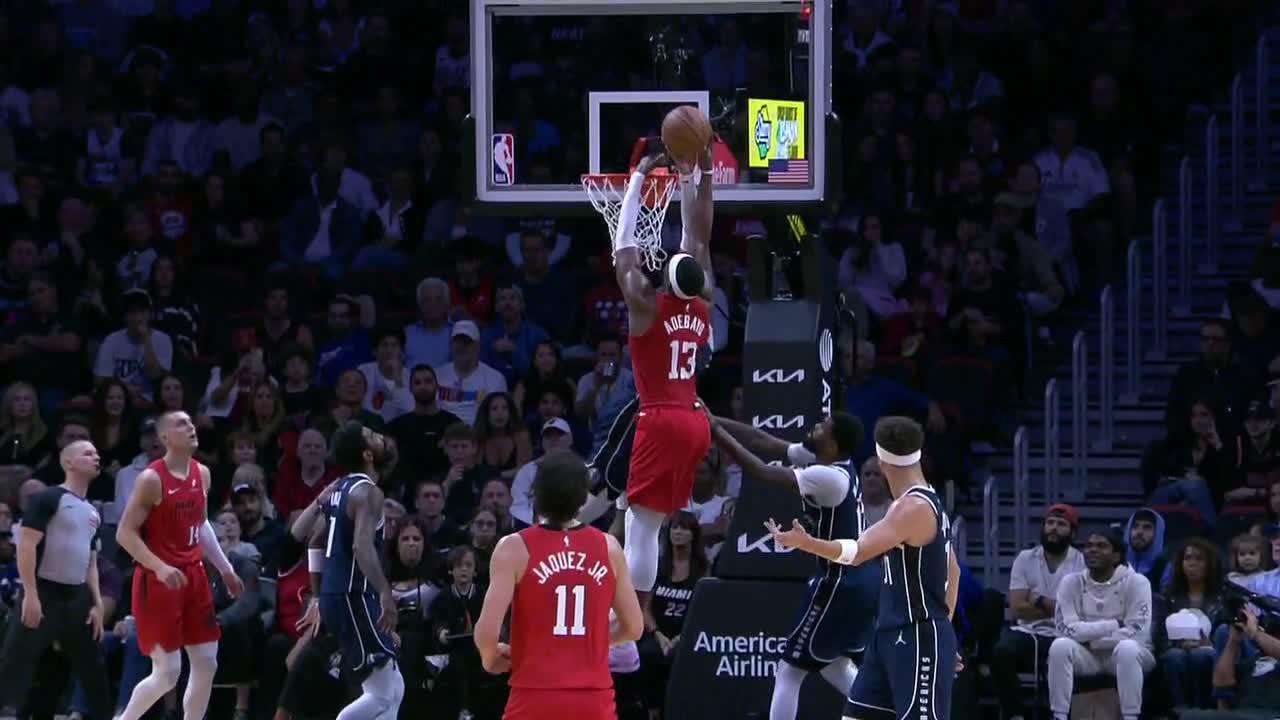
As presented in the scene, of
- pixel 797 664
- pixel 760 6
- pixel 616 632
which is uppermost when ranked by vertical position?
pixel 760 6

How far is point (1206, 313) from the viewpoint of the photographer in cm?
1702

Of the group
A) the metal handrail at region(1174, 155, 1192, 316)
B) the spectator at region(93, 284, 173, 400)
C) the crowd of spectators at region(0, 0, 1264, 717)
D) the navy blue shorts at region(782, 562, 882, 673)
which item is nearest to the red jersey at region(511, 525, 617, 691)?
the navy blue shorts at region(782, 562, 882, 673)

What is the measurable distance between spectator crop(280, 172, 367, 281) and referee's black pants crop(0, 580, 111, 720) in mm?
4843

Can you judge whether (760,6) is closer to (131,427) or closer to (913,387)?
(913,387)

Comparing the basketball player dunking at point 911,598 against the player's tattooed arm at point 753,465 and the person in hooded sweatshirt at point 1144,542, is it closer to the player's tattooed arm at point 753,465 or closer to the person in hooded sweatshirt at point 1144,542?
the player's tattooed arm at point 753,465

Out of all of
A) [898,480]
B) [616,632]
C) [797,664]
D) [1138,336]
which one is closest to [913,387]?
[1138,336]

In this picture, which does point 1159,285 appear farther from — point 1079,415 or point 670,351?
point 670,351

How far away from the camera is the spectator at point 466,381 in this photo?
626 inches

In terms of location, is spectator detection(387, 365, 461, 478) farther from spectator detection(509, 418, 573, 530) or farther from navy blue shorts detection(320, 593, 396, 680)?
navy blue shorts detection(320, 593, 396, 680)

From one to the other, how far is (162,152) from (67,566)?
248 inches

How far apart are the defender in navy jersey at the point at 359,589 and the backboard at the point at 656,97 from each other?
4.92 feet

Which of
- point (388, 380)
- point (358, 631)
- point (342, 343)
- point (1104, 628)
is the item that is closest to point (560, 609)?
point (358, 631)

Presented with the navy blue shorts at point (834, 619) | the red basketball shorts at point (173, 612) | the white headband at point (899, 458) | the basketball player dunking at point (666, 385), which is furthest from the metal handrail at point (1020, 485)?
the white headband at point (899, 458)

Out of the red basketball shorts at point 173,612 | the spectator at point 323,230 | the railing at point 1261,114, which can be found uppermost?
the railing at point 1261,114
